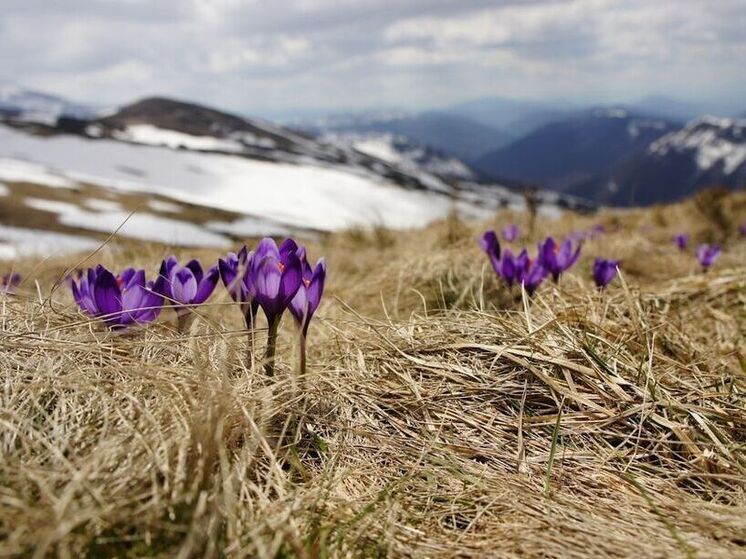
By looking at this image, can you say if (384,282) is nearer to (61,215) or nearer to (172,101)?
(61,215)

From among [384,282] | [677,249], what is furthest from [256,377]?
[677,249]

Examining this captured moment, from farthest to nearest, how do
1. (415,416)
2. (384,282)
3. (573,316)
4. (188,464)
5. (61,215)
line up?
(61,215) → (384,282) → (573,316) → (415,416) → (188,464)

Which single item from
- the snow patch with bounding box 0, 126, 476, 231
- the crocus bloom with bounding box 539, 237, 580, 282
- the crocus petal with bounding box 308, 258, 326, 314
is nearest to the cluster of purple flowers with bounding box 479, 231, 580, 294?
the crocus bloom with bounding box 539, 237, 580, 282

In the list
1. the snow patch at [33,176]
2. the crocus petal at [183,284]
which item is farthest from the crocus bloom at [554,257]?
the snow patch at [33,176]

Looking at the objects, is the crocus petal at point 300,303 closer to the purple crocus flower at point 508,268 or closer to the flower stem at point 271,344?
the flower stem at point 271,344

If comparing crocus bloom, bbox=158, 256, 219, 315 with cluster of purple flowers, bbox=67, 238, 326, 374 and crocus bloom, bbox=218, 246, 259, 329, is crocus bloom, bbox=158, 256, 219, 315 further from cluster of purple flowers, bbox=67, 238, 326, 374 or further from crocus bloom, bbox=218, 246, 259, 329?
crocus bloom, bbox=218, 246, 259, 329

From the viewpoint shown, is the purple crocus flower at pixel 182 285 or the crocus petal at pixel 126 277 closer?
the purple crocus flower at pixel 182 285
